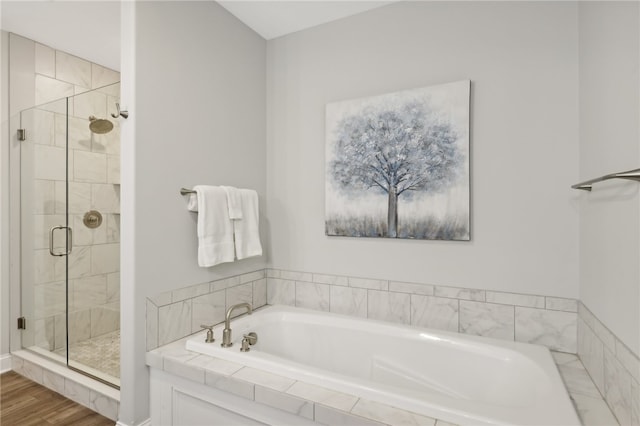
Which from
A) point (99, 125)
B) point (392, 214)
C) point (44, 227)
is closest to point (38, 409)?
point (44, 227)

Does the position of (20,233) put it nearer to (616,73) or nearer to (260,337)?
(260,337)

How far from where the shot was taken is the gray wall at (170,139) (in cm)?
171

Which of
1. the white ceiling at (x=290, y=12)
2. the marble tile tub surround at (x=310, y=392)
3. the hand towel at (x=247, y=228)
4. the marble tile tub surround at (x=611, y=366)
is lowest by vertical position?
the marble tile tub surround at (x=310, y=392)

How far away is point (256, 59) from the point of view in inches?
99.7

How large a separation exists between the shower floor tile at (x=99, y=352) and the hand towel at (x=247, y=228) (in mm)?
917

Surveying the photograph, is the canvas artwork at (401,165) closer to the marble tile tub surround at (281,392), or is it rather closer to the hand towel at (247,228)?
the hand towel at (247,228)

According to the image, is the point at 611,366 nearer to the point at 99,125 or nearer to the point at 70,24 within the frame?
the point at 99,125

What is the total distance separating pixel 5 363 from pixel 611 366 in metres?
3.53

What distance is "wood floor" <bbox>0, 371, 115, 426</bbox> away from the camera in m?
1.88

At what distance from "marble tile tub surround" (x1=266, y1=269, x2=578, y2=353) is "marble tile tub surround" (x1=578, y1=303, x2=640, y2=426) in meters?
0.13

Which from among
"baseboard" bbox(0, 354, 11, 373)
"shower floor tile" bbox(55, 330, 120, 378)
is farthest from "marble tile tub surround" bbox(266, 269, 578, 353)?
"baseboard" bbox(0, 354, 11, 373)

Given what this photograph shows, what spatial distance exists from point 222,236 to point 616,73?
1.97 metres

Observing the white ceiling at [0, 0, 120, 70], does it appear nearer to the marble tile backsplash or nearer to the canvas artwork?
the canvas artwork

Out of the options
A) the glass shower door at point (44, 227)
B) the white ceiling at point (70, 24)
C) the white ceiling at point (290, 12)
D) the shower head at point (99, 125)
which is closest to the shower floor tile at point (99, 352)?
the glass shower door at point (44, 227)
